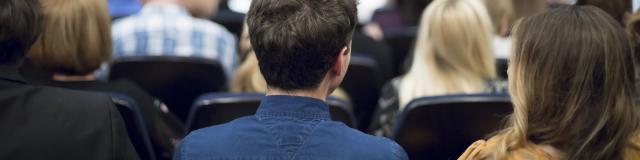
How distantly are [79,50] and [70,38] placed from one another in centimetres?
5

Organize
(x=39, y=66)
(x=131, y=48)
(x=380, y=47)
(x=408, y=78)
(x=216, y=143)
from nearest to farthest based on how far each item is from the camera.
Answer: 1. (x=216, y=143)
2. (x=39, y=66)
3. (x=408, y=78)
4. (x=131, y=48)
5. (x=380, y=47)

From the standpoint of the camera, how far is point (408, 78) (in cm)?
460

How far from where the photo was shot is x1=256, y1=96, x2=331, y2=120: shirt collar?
2561 millimetres

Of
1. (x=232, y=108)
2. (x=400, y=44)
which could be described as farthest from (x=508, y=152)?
(x=400, y=44)

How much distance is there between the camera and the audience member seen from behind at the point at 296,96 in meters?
2.52

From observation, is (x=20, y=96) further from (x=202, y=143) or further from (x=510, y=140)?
(x=510, y=140)

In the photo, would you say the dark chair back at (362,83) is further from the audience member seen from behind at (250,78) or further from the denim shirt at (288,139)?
the denim shirt at (288,139)

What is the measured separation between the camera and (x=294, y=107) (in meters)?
2.56

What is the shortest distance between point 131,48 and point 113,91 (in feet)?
4.94

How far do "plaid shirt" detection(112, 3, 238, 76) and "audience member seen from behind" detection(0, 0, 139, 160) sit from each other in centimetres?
276

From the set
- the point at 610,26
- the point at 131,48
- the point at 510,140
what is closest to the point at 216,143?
the point at 510,140

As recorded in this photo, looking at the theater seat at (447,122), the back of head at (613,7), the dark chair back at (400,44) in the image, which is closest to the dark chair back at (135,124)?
the theater seat at (447,122)

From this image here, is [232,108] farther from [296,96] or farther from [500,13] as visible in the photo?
[500,13]

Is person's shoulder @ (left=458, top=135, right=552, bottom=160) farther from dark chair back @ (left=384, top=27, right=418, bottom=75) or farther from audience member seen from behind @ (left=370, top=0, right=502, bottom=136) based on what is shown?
dark chair back @ (left=384, top=27, right=418, bottom=75)
